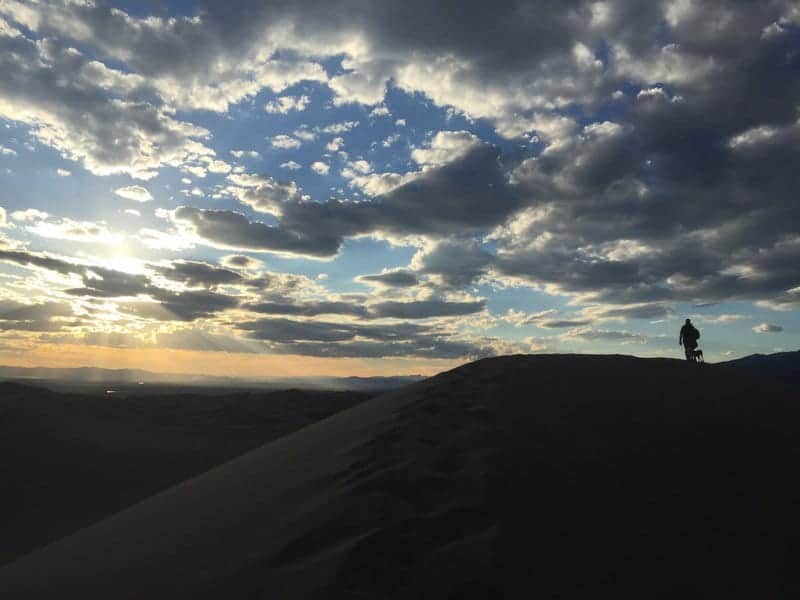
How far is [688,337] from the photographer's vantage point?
13.0 metres

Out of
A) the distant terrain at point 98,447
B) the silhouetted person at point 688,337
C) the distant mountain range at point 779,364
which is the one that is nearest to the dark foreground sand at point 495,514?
the distant terrain at point 98,447

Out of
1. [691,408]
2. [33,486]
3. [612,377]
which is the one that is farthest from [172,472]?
[691,408]

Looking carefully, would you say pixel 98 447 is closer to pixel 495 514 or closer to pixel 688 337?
pixel 495 514

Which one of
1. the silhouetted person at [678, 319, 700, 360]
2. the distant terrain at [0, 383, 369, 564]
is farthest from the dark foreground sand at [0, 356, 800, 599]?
the silhouetted person at [678, 319, 700, 360]

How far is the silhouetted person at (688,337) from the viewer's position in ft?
42.3

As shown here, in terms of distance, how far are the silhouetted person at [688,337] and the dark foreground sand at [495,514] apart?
794 cm

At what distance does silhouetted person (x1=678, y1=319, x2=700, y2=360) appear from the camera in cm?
1290

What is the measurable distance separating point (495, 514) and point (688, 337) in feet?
39.5

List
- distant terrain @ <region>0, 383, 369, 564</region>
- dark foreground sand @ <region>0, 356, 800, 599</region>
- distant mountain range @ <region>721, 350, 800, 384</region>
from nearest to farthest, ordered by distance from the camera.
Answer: dark foreground sand @ <region>0, 356, 800, 599</region> < distant terrain @ <region>0, 383, 369, 564</region> < distant mountain range @ <region>721, 350, 800, 384</region>

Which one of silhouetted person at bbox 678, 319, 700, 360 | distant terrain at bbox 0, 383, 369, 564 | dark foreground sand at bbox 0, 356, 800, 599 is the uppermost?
silhouetted person at bbox 678, 319, 700, 360

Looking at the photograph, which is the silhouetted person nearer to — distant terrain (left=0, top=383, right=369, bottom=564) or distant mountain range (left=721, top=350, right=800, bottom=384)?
distant terrain (left=0, top=383, right=369, bottom=564)

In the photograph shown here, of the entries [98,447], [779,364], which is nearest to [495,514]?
[98,447]

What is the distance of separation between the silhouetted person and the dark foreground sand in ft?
26.1

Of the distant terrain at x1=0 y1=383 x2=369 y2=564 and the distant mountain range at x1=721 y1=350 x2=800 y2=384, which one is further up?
the distant mountain range at x1=721 y1=350 x2=800 y2=384
